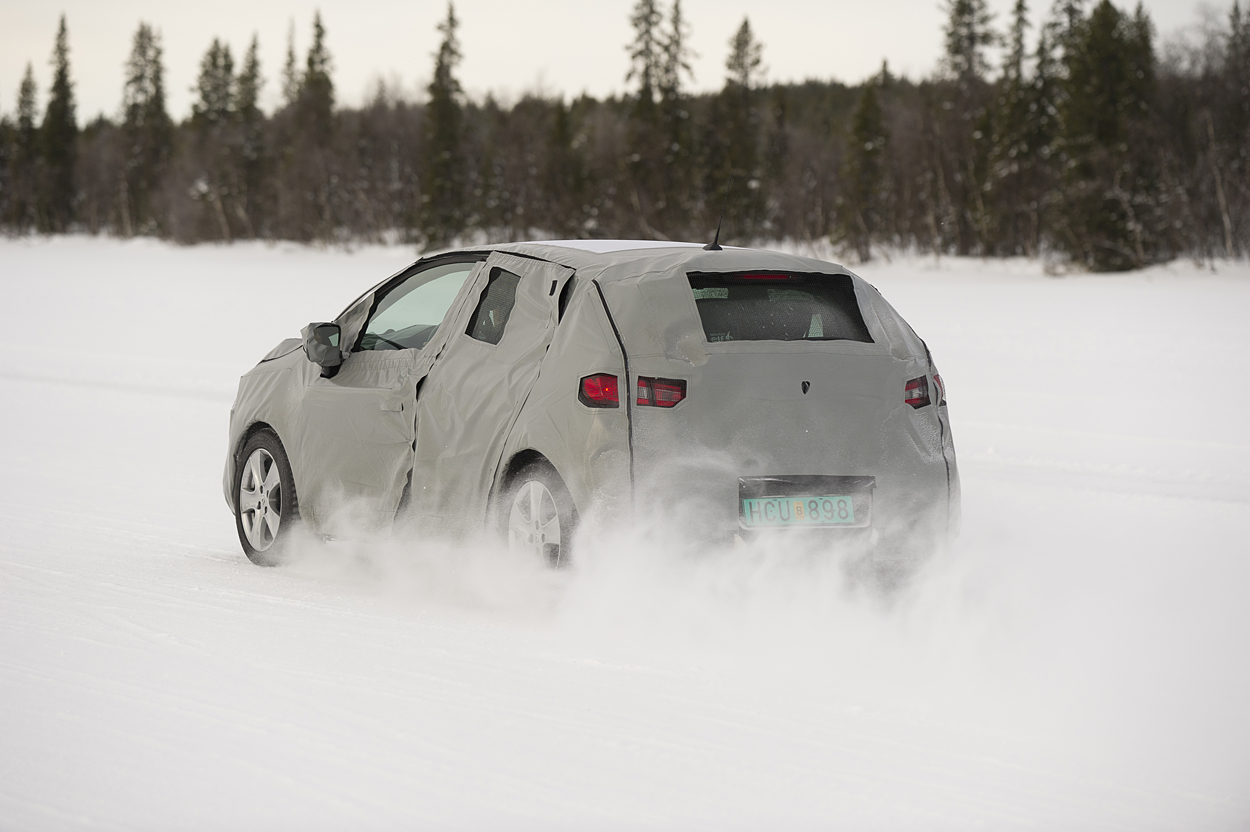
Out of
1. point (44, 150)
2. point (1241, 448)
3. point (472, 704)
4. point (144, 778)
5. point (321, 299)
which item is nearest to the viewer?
point (144, 778)

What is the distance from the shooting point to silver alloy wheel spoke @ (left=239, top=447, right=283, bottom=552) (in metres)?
6.76

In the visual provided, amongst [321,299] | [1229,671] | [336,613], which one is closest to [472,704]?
[336,613]

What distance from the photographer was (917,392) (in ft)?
17.7

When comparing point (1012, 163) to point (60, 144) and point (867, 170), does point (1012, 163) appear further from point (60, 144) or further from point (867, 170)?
point (60, 144)

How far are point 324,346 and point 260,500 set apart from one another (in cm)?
106

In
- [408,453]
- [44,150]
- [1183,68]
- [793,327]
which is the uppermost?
[44,150]

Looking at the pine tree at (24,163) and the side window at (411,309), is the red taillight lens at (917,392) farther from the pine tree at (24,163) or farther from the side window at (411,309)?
the pine tree at (24,163)

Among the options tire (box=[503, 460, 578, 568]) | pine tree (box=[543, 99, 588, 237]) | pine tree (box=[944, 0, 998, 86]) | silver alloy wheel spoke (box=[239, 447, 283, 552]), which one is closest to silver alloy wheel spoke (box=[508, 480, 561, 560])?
tire (box=[503, 460, 578, 568])

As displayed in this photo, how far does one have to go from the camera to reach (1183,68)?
50.4m

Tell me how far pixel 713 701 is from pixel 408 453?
219 cm

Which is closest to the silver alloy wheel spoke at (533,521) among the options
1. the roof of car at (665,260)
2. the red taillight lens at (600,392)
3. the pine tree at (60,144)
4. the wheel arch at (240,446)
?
the red taillight lens at (600,392)

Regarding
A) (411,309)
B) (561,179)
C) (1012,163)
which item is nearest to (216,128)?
(561,179)

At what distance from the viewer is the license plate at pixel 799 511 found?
4.96 metres

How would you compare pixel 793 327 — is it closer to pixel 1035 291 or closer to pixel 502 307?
pixel 502 307
